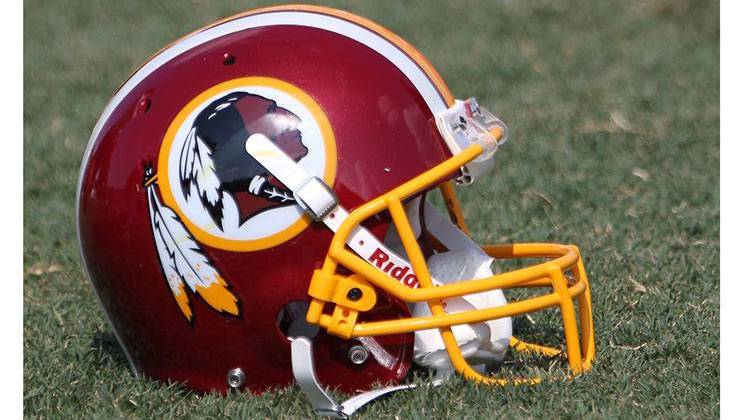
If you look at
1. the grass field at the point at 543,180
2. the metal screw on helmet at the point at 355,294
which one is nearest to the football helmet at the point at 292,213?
the metal screw on helmet at the point at 355,294

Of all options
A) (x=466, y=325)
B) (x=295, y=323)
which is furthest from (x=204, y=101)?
(x=466, y=325)

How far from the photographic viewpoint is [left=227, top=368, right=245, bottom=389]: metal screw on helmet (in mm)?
3000

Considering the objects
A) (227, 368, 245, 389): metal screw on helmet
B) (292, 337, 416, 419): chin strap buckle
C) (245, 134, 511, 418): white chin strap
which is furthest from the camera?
(227, 368, 245, 389): metal screw on helmet

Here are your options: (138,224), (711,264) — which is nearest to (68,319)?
(138,224)

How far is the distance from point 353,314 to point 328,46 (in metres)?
0.67

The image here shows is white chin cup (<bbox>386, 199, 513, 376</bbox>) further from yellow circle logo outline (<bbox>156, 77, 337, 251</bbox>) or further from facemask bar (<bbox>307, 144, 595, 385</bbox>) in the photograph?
yellow circle logo outline (<bbox>156, 77, 337, 251</bbox>)

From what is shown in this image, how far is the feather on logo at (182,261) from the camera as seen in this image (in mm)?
2867

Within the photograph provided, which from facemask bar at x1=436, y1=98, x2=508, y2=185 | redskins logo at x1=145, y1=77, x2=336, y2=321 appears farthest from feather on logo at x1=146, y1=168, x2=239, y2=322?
facemask bar at x1=436, y1=98, x2=508, y2=185

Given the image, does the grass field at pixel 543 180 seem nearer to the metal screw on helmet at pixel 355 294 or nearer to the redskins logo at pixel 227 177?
the metal screw on helmet at pixel 355 294

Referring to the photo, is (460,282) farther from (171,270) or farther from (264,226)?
(171,270)

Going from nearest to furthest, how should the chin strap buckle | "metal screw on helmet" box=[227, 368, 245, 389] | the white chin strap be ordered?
the white chin strap, the chin strap buckle, "metal screw on helmet" box=[227, 368, 245, 389]

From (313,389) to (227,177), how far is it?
1.83ft

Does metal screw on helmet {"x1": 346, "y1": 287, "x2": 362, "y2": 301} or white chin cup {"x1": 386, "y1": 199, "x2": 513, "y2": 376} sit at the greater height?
metal screw on helmet {"x1": 346, "y1": 287, "x2": 362, "y2": 301}

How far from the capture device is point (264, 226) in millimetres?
2816
